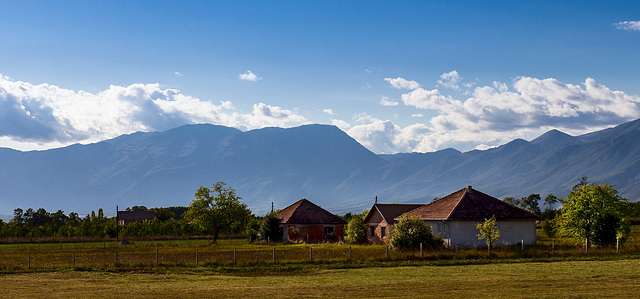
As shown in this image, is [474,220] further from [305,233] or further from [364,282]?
[364,282]

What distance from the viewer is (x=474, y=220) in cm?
5662

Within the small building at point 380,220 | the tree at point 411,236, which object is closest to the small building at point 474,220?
the tree at point 411,236

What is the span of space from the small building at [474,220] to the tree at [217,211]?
103ft

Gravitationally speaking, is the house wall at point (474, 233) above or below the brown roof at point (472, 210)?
below

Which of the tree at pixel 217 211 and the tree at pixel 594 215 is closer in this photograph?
the tree at pixel 594 215

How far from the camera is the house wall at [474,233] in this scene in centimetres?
5662

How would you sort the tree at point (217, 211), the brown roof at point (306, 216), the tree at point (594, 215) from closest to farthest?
the tree at point (594, 215)
the brown roof at point (306, 216)
the tree at point (217, 211)

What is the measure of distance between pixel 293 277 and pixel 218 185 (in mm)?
53463

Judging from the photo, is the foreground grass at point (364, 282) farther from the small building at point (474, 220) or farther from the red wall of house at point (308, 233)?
the red wall of house at point (308, 233)

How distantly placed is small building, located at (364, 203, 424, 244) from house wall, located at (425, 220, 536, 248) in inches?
438

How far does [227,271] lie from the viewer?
3562 cm

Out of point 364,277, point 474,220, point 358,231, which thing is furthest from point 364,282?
point 358,231

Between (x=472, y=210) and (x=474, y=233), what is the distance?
2.22 metres

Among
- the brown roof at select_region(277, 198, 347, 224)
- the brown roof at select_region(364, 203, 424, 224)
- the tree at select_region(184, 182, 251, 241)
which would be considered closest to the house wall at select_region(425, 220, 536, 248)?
the brown roof at select_region(364, 203, 424, 224)
